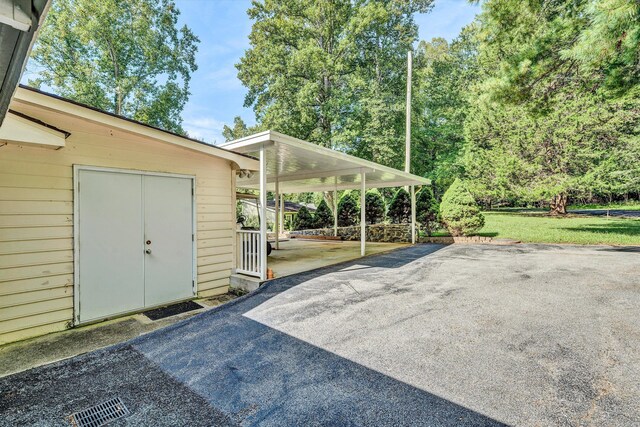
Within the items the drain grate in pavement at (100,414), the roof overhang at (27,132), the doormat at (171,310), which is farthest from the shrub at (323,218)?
the drain grate in pavement at (100,414)

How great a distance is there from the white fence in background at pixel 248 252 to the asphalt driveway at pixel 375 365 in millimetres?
866

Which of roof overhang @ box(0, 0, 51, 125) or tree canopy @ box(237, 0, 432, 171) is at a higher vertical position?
tree canopy @ box(237, 0, 432, 171)

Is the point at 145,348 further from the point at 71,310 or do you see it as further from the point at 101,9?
the point at 101,9

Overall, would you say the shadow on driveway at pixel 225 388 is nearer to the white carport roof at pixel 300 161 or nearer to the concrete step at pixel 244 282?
the concrete step at pixel 244 282

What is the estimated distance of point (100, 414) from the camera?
2.25m

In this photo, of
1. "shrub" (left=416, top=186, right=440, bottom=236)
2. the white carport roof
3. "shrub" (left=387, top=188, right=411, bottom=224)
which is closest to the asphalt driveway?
the white carport roof

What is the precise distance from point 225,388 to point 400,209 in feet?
40.8

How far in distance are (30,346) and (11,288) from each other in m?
0.71

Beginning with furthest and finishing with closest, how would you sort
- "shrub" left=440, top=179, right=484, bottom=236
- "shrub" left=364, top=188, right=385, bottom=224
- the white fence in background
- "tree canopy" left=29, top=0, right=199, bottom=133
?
"tree canopy" left=29, top=0, right=199, bottom=133
"shrub" left=364, top=188, right=385, bottom=224
"shrub" left=440, top=179, right=484, bottom=236
the white fence in background

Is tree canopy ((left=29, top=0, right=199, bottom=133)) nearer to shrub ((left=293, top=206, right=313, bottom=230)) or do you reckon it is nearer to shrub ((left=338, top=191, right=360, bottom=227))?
shrub ((left=293, top=206, right=313, bottom=230))

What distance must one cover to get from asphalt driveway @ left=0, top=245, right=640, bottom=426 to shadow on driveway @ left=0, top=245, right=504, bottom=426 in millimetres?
12

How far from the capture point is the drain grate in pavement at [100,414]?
217 centimetres

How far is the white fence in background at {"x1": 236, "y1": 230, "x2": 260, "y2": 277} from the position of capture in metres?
5.61

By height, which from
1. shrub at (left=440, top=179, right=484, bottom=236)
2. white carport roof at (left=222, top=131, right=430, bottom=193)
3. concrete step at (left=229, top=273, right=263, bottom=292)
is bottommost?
concrete step at (left=229, top=273, right=263, bottom=292)
